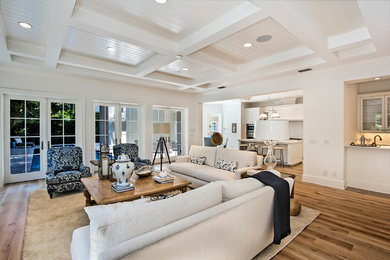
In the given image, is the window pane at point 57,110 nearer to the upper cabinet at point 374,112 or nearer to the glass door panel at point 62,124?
the glass door panel at point 62,124

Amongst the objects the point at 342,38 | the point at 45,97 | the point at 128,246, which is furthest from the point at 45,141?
the point at 342,38

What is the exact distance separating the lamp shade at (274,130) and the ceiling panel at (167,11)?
1.49 meters

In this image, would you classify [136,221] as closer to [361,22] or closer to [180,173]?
[180,173]

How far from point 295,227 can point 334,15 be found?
281 centimetres

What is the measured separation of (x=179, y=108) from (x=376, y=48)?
5.37 metres

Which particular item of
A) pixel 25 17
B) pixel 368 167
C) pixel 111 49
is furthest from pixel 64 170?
pixel 368 167

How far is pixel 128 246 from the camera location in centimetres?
103

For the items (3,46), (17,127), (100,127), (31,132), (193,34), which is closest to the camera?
(193,34)

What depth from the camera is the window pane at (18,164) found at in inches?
173

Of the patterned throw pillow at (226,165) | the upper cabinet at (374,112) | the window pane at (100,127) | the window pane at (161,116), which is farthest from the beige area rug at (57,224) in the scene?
the window pane at (161,116)

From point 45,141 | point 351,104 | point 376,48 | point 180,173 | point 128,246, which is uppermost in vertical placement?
point 376,48

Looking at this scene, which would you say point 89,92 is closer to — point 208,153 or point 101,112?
point 101,112

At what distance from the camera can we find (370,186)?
4.04 m

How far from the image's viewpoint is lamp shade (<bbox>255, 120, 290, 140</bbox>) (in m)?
2.49
